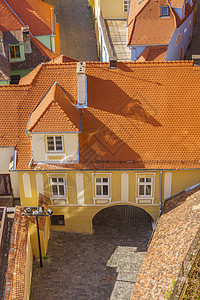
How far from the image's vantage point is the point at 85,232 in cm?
4384

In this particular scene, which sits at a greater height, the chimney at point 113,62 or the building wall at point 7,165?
the chimney at point 113,62

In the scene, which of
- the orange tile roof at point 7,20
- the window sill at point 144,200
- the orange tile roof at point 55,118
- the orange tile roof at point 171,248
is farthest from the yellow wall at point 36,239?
the orange tile roof at point 7,20

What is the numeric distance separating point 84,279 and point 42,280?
2897 mm

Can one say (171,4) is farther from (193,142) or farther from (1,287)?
(1,287)

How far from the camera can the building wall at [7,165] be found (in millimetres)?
42125

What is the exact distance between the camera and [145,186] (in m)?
41.9

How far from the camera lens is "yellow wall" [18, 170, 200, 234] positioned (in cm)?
4134

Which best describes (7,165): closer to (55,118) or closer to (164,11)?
(55,118)

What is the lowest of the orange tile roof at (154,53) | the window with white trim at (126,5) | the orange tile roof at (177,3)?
the orange tile roof at (154,53)

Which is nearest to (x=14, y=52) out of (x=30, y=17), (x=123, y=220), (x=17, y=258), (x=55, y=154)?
(x=30, y=17)

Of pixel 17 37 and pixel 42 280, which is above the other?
pixel 17 37

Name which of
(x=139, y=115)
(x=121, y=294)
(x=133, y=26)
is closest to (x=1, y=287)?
(x=121, y=294)

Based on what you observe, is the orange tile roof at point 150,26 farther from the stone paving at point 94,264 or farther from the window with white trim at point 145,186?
the stone paving at point 94,264

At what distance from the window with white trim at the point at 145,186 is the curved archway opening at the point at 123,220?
2.91m
